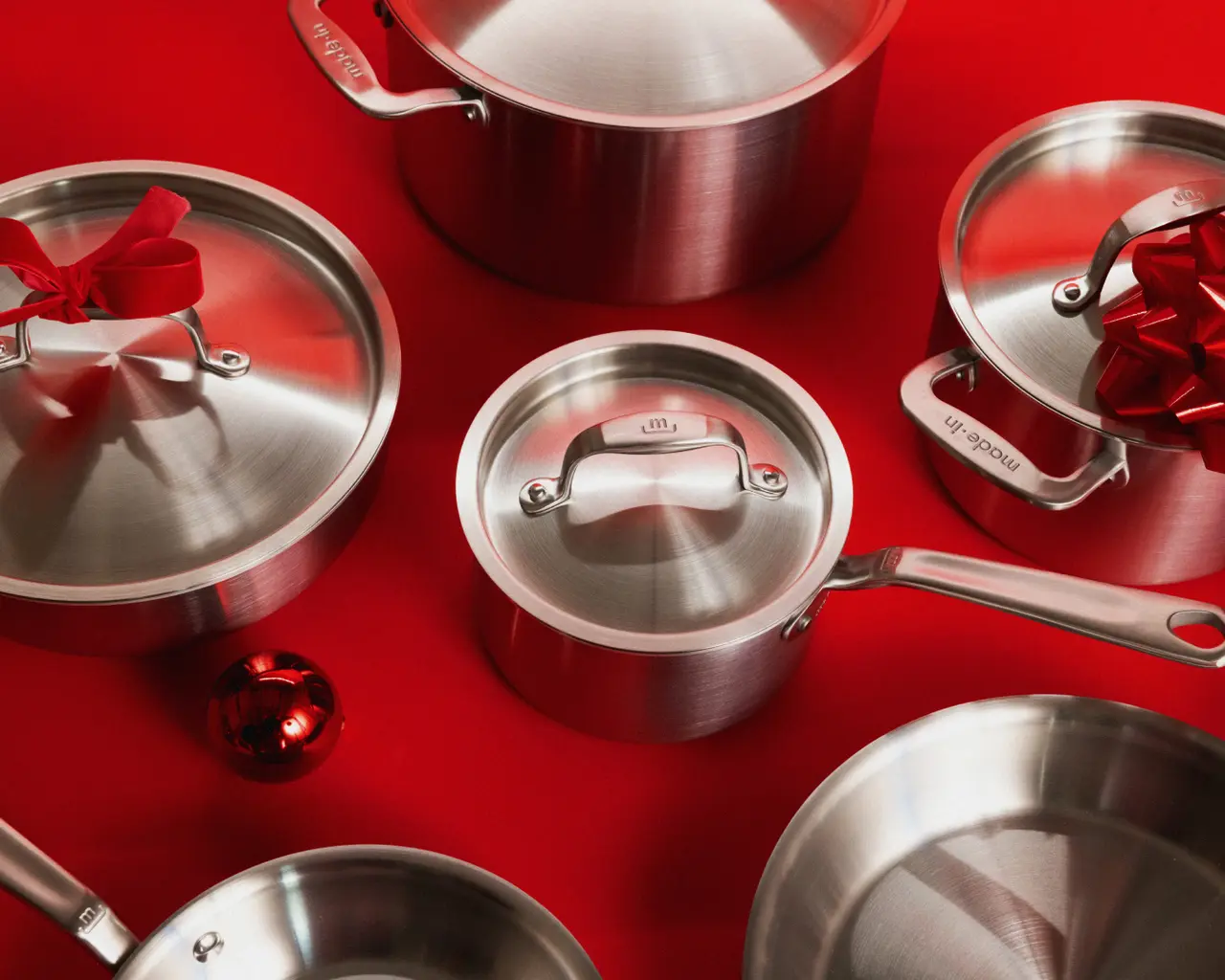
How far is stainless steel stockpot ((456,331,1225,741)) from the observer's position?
77 cm

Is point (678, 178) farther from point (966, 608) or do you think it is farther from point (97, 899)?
point (97, 899)

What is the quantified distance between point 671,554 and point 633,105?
1.04 ft

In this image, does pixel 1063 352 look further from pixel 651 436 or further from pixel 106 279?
pixel 106 279

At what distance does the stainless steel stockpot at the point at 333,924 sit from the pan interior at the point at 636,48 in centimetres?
50

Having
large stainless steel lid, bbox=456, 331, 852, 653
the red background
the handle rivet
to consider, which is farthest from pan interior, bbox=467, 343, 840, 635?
the handle rivet

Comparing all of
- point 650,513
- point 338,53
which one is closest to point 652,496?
point 650,513

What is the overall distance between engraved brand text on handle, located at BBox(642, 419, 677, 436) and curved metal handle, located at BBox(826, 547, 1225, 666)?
14 centimetres

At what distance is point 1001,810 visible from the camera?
2.78ft

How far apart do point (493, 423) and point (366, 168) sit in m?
0.40

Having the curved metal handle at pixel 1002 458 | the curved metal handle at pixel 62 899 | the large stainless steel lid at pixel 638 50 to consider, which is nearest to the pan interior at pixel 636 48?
the large stainless steel lid at pixel 638 50

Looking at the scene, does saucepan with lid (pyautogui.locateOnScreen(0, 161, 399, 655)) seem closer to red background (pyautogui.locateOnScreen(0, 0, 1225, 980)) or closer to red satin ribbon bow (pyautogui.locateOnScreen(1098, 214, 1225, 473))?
red background (pyautogui.locateOnScreen(0, 0, 1225, 980))

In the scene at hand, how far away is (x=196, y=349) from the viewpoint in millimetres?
873

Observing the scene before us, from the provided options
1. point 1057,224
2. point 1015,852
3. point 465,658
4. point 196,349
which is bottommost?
point 1015,852

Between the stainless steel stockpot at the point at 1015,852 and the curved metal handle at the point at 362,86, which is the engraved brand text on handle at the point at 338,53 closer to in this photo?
the curved metal handle at the point at 362,86
